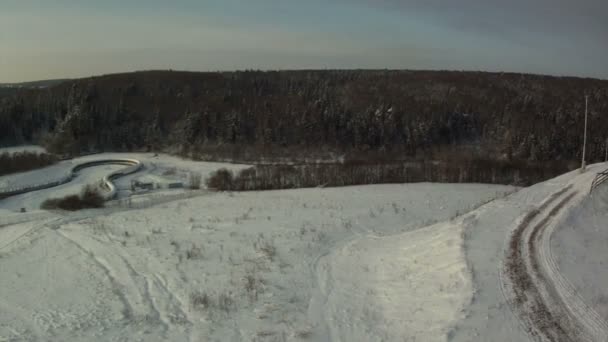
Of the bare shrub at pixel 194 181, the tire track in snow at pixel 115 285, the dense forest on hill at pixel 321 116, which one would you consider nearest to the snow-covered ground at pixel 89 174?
the bare shrub at pixel 194 181

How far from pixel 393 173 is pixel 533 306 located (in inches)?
1905

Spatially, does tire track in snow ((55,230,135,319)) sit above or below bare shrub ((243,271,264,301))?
below

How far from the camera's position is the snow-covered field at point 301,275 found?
44.4 feet

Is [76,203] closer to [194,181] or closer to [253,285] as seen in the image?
[194,181]

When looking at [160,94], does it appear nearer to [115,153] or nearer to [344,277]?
[115,153]

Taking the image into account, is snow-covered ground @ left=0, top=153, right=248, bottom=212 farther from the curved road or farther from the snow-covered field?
the snow-covered field

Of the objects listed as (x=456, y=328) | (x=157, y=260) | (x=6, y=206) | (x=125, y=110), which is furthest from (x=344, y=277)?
(x=125, y=110)

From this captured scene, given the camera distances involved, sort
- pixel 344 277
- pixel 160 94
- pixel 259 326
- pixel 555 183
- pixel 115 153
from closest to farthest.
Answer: pixel 259 326
pixel 344 277
pixel 555 183
pixel 115 153
pixel 160 94

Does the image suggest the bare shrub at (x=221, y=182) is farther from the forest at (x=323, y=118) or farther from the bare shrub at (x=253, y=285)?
the bare shrub at (x=253, y=285)

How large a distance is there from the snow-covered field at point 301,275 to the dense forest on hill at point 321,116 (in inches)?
2217

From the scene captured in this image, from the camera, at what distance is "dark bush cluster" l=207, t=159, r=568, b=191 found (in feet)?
188

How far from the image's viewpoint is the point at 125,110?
394 feet

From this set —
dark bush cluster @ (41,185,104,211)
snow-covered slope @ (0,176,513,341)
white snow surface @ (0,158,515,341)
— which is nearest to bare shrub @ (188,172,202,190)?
dark bush cluster @ (41,185,104,211)

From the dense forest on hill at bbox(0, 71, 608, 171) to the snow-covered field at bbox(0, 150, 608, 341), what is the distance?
56.3 m
